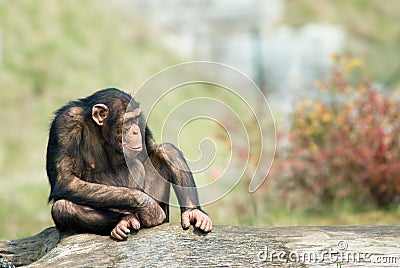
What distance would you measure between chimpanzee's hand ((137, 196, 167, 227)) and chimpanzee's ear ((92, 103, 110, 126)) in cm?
74

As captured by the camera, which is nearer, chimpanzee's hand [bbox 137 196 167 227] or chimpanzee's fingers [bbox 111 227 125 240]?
chimpanzee's fingers [bbox 111 227 125 240]

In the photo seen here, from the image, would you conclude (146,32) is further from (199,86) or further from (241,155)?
(241,155)

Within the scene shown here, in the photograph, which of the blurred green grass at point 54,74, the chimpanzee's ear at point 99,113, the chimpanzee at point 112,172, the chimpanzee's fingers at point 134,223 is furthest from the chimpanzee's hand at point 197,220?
the blurred green grass at point 54,74

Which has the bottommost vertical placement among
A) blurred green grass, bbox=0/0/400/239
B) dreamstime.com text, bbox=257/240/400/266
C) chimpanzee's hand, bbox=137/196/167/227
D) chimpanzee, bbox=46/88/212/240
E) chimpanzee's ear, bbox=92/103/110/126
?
dreamstime.com text, bbox=257/240/400/266

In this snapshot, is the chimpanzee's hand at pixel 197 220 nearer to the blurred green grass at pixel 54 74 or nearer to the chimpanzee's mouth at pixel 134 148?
the chimpanzee's mouth at pixel 134 148

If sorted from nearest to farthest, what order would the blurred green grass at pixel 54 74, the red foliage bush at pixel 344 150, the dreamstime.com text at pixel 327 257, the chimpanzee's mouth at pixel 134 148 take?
the dreamstime.com text at pixel 327 257, the chimpanzee's mouth at pixel 134 148, the red foliage bush at pixel 344 150, the blurred green grass at pixel 54 74

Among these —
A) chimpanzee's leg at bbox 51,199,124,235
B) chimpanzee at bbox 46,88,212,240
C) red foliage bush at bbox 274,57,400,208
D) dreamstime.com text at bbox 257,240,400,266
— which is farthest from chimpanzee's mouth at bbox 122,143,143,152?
red foliage bush at bbox 274,57,400,208

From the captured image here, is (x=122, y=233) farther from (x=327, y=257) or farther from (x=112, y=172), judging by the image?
(x=327, y=257)

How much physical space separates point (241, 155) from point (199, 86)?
8.22 meters

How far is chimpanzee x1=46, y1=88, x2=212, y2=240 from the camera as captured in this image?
4.99 meters

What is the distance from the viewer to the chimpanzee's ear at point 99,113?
→ 5230 millimetres

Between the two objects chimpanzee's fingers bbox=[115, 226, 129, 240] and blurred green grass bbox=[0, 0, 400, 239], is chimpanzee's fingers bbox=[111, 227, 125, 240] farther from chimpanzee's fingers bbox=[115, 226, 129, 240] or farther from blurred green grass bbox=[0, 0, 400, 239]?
blurred green grass bbox=[0, 0, 400, 239]

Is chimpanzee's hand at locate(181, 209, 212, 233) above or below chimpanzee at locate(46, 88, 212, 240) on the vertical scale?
below

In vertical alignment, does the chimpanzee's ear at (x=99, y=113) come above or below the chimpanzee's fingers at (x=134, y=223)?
above
